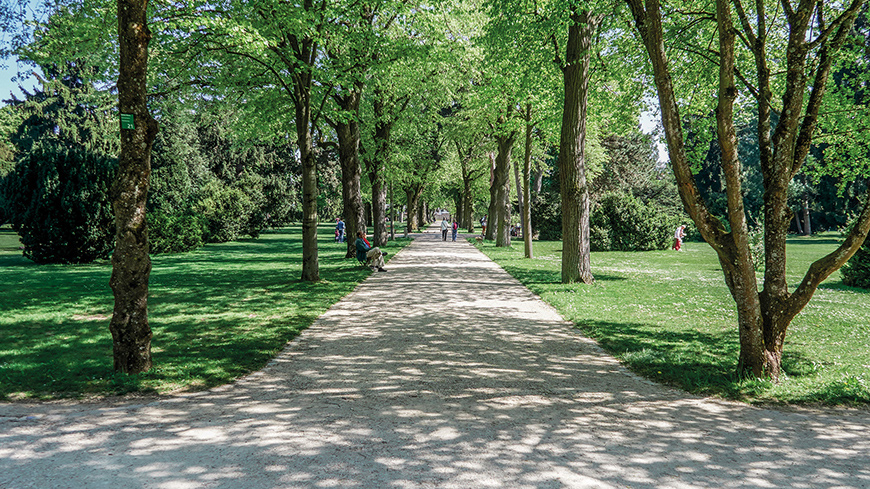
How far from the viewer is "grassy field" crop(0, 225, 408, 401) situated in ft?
19.0

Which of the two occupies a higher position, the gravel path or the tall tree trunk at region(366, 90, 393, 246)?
the tall tree trunk at region(366, 90, 393, 246)

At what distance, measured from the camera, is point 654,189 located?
149 ft

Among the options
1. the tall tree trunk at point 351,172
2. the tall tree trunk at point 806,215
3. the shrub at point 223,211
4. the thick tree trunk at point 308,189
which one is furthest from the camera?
the tall tree trunk at point 806,215

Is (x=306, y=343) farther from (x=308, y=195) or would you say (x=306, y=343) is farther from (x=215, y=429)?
(x=308, y=195)

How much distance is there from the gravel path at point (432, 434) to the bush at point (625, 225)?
25361 mm

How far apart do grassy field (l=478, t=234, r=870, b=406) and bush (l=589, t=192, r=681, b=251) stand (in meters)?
14.6

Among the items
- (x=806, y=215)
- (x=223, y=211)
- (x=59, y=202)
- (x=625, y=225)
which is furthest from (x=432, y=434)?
(x=806, y=215)

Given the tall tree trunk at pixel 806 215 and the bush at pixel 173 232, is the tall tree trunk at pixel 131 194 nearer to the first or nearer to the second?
the bush at pixel 173 232

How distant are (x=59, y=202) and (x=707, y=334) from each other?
67.6 feet

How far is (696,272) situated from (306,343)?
16.7 meters

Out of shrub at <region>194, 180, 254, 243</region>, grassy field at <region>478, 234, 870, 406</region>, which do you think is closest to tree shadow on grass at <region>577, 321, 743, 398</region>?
grassy field at <region>478, 234, 870, 406</region>

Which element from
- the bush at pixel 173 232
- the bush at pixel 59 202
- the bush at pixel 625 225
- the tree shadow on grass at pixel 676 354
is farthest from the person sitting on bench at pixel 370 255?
the bush at pixel 625 225

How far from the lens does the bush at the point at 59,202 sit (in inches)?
690

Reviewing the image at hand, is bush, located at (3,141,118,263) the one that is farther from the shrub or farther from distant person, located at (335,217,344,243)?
distant person, located at (335,217,344,243)
